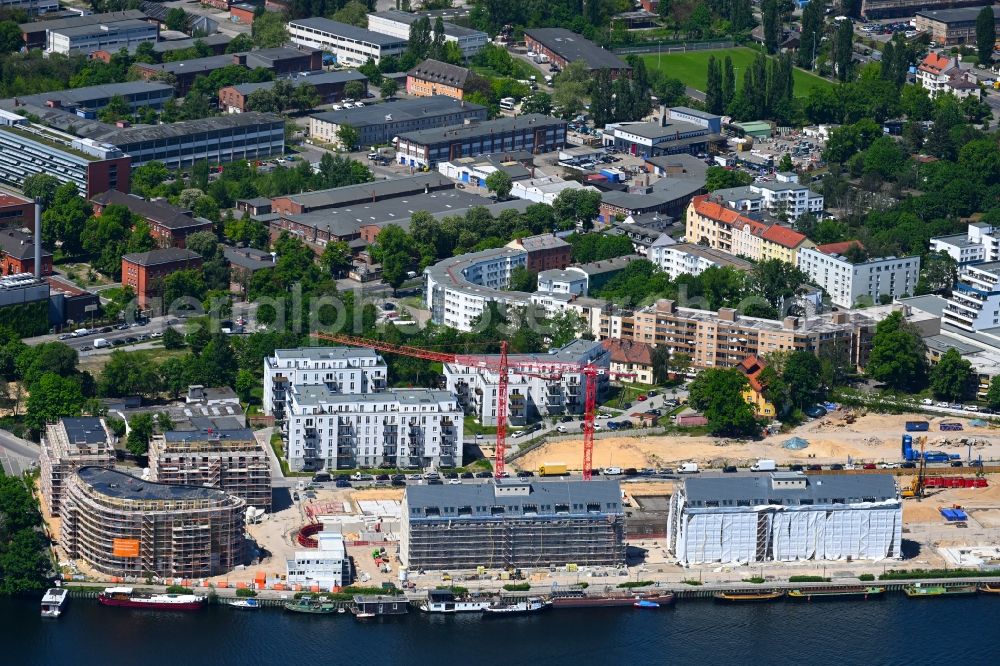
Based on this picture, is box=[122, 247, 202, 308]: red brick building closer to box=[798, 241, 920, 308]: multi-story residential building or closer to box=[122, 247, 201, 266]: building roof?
box=[122, 247, 201, 266]: building roof

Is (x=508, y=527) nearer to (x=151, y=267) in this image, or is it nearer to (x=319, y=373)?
(x=319, y=373)

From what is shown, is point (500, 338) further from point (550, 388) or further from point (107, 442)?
point (107, 442)

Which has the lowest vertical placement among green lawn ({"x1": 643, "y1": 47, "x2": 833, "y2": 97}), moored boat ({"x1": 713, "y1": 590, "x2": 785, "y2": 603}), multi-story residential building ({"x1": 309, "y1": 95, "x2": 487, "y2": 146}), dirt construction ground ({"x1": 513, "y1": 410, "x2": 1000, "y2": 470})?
moored boat ({"x1": 713, "y1": 590, "x2": 785, "y2": 603})

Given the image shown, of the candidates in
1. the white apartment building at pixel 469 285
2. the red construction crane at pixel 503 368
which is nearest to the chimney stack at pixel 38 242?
the red construction crane at pixel 503 368

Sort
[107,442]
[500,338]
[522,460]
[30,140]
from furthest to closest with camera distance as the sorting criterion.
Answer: [30,140] < [500,338] < [522,460] < [107,442]

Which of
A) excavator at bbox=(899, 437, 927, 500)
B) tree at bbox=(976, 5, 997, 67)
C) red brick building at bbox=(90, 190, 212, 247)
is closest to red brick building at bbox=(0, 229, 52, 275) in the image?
red brick building at bbox=(90, 190, 212, 247)

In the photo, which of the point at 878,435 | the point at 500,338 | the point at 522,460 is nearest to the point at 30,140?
the point at 500,338
